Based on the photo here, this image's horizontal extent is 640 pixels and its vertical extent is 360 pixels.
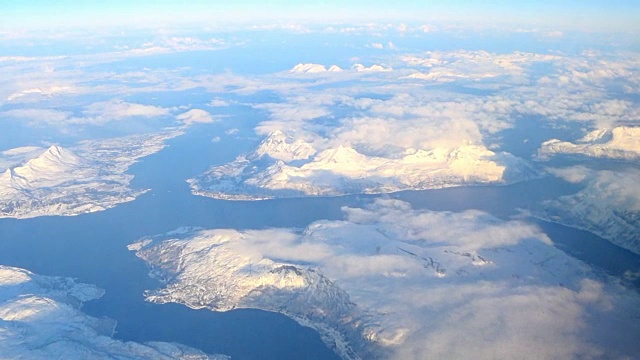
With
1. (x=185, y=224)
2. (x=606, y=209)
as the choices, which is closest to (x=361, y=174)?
(x=185, y=224)

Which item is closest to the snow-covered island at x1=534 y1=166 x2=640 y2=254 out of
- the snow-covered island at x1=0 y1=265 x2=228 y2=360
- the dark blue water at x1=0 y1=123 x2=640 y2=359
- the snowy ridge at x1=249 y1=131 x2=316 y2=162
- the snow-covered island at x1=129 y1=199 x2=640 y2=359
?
the dark blue water at x1=0 y1=123 x2=640 y2=359

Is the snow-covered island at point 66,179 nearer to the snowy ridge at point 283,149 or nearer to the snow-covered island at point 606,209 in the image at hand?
the snowy ridge at point 283,149

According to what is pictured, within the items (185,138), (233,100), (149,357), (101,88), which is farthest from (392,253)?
(101,88)

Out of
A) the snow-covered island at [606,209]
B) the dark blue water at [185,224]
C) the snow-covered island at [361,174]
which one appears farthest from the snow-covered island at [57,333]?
the snow-covered island at [606,209]

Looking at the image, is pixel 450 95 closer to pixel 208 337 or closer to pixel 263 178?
pixel 263 178

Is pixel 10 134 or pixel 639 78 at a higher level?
pixel 639 78
